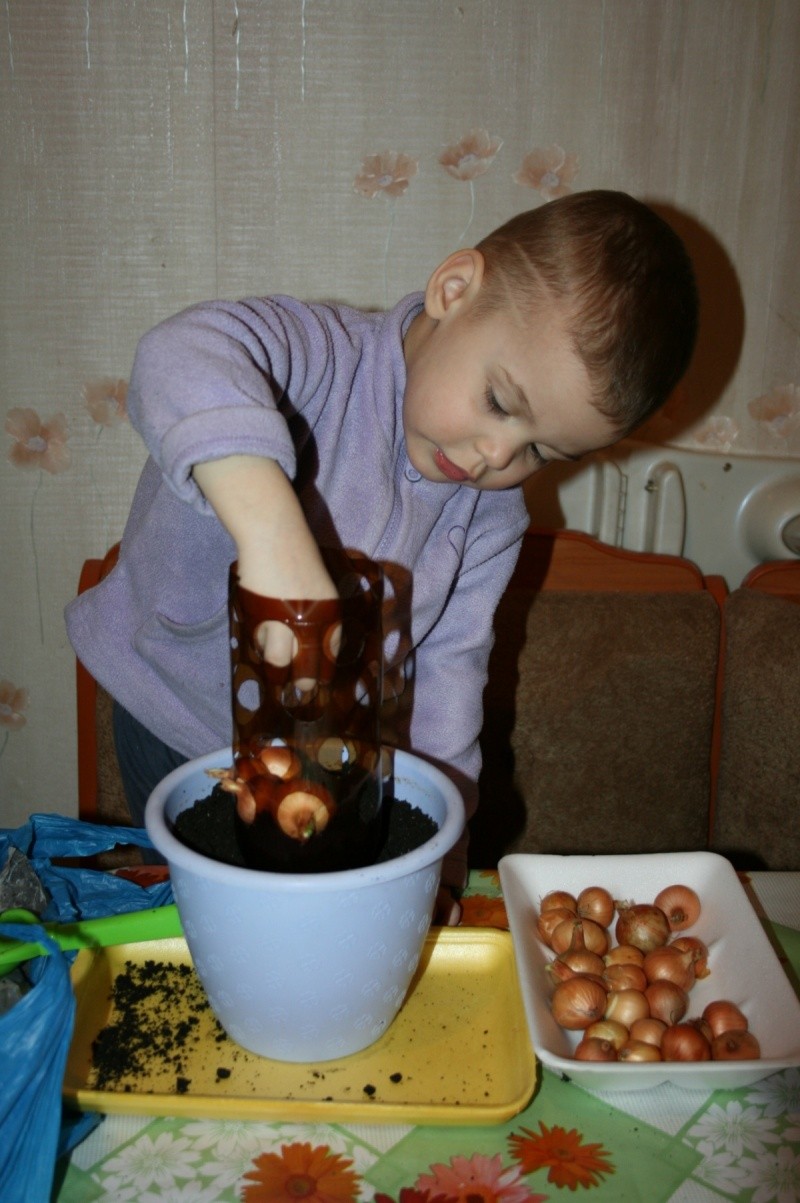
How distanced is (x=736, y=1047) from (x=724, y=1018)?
0.10 ft

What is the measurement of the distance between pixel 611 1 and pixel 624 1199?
4.41 ft

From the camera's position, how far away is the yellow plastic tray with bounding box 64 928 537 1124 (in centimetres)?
52

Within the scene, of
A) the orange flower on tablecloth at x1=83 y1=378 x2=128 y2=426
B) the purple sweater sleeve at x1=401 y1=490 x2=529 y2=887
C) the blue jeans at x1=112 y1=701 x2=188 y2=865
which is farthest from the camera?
the orange flower on tablecloth at x1=83 y1=378 x2=128 y2=426

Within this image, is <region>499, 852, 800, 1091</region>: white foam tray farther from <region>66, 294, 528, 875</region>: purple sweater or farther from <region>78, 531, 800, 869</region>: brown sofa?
<region>78, 531, 800, 869</region>: brown sofa

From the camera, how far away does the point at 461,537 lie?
0.92 meters

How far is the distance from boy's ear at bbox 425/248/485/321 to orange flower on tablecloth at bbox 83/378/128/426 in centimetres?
75

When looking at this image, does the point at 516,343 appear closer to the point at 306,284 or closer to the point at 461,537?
the point at 461,537

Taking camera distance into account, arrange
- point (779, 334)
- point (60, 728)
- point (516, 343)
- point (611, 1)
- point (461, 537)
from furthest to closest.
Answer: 1. point (60, 728)
2. point (779, 334)
3. point (611, 1)
4. point (461, 537)
5. point (516, 343)

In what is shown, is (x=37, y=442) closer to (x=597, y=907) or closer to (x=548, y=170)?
(x=548, y=170)

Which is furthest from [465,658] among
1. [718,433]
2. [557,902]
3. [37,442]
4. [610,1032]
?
[37,442]

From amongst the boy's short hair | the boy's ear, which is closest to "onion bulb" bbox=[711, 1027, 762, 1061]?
the boy's short hair

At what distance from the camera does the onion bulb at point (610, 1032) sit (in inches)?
22.7

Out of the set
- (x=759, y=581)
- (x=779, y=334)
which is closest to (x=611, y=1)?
(x=779, y=334)

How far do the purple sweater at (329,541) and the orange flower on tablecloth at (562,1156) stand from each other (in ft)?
1.29
